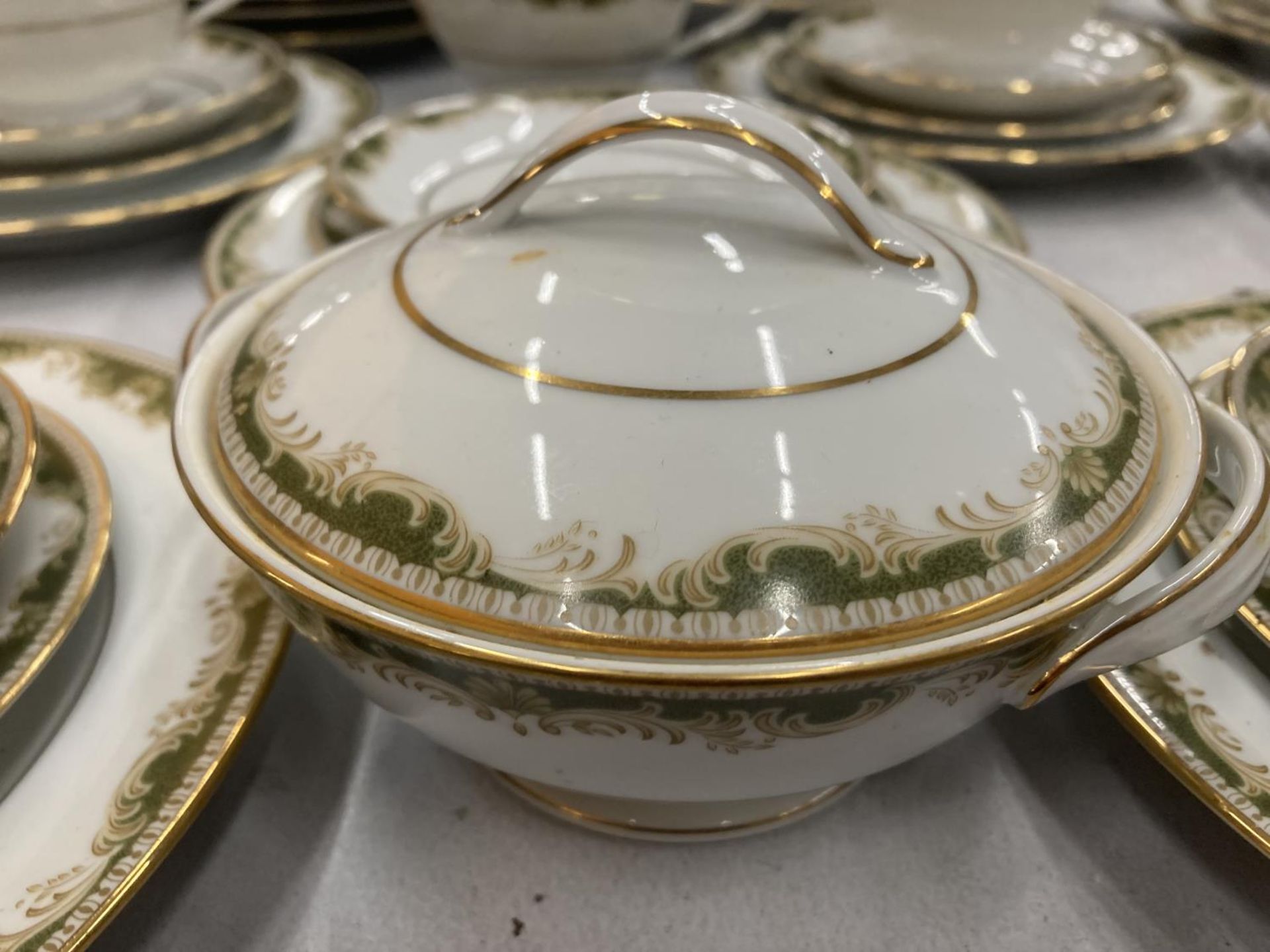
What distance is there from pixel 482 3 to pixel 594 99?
0.17 m

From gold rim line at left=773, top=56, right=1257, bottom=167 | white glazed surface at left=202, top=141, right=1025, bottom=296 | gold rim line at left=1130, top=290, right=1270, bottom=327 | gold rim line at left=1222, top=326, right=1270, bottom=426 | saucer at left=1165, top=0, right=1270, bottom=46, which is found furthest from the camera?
saucer at left=1165, top=0, right=1270, bottom=46

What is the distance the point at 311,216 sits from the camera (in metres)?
0.93

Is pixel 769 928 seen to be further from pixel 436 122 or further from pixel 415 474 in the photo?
pixel 436 122

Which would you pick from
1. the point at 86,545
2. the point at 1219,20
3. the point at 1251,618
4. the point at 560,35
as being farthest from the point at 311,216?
the point at 1219,20

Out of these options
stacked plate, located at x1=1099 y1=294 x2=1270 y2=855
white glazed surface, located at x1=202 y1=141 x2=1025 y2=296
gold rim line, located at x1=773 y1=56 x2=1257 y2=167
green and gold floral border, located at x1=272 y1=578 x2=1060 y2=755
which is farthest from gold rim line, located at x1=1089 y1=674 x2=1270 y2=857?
gold rim line, located at x1=773 y1=56 x2=1257 y2=167

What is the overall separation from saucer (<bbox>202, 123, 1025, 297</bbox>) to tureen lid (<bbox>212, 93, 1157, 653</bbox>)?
15.5 inches

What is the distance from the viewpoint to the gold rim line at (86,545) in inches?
18.0

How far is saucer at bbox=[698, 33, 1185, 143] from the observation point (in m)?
1.06

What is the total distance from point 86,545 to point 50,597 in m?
0.04

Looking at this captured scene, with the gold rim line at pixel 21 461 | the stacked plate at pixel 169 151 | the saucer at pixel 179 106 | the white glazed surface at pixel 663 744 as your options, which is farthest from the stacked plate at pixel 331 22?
the white glazed surface at pixel 663 744

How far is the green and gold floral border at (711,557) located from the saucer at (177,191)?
0.62 m

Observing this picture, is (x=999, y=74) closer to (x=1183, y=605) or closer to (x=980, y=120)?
(x=980, y=120)

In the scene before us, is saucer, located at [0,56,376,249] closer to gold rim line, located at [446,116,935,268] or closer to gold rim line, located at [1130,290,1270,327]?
gold rim line, located at [446,116,935,268]

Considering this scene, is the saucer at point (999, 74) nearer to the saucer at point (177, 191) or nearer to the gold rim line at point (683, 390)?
the saucer at point (177, 191)
